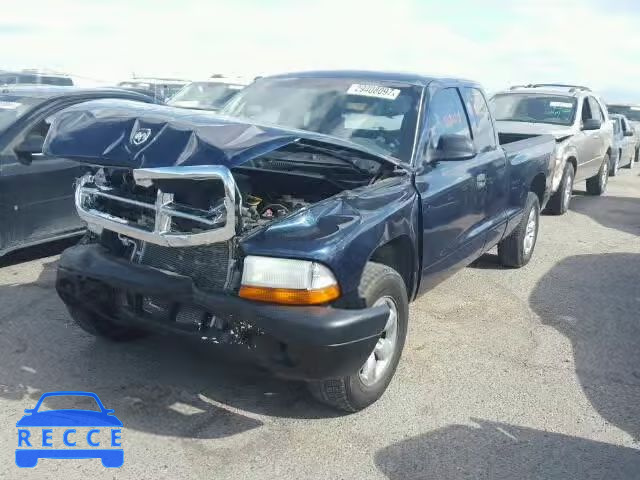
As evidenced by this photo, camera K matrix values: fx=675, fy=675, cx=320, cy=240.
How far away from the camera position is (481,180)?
16.4 ft

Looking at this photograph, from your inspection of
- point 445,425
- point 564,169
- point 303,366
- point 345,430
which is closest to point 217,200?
point 303,366

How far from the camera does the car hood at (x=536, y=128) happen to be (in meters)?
9.52

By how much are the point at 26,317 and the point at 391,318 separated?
263 cm

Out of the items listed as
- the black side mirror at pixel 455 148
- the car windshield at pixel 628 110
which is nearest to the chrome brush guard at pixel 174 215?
the black side mirror at pixel 455 148

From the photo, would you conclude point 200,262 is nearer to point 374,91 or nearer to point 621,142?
point 374,91

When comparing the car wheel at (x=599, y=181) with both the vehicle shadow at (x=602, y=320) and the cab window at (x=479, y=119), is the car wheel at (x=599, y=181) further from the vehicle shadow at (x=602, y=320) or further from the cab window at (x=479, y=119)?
the cab window at (x=479, y=119)

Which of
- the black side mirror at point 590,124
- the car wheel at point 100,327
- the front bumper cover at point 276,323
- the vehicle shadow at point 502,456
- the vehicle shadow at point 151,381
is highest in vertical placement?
the black side mirror at point 590,124

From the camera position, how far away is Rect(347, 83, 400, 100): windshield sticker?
4.53 metres

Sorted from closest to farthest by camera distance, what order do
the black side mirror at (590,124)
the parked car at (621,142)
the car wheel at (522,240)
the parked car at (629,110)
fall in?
the car wheel at (522,240)
the black side mirror at (590,124)
the parked car at (621,142)
the parked car at (629,110)

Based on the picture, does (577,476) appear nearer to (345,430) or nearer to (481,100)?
(345,430)

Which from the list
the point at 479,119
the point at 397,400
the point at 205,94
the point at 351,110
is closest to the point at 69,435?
the point at 397,400

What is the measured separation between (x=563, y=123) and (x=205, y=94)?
6650 millimetres

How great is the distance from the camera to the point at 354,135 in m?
4.41

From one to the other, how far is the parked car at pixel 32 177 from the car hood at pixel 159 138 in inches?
82.7
